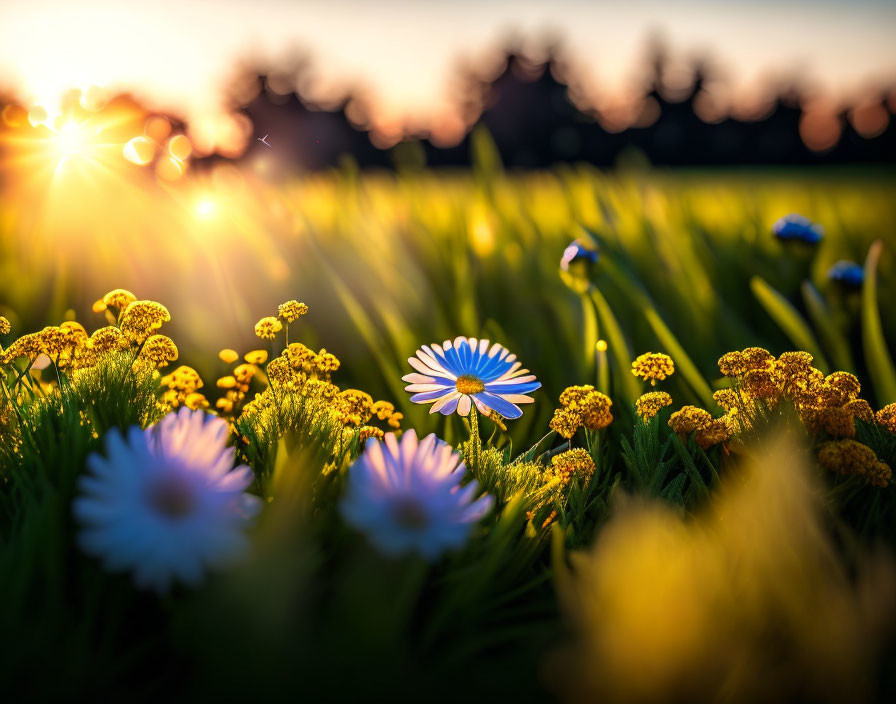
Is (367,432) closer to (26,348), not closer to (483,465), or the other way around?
(483,465)

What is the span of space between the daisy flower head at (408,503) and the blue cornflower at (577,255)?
101cm

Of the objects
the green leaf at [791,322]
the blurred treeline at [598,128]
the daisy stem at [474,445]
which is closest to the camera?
the daisy stem at [474,445]

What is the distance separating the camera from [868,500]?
0.91m

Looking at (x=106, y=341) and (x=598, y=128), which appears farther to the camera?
(x=598, y=128)

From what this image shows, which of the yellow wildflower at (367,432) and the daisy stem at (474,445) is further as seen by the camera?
the yellow wildflower at (367,432)

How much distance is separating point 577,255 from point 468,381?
2.56 feet

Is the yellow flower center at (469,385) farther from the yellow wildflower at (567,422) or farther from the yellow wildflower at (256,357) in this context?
the yellow wildflower at (256,357)

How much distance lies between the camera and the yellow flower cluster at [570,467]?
94 centimetres

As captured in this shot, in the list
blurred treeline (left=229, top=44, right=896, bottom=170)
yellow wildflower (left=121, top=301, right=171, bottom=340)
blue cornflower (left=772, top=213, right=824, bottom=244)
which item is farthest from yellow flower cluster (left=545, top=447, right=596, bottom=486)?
blurred treeline (left=229, top=44, right=896, bottom=170)

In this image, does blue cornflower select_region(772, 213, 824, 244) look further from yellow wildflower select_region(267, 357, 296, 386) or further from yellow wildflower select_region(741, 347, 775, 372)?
yellow wildflower select_region(267, 357, 296, 386)

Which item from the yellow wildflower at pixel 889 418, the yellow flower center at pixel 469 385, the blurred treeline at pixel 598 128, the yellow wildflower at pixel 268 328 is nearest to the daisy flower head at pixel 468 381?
the yellow flower center at pixel 469 385

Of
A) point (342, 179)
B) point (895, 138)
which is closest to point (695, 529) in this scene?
point (342, 179)

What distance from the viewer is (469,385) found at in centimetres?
90

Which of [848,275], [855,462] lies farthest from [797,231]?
[855,462]
